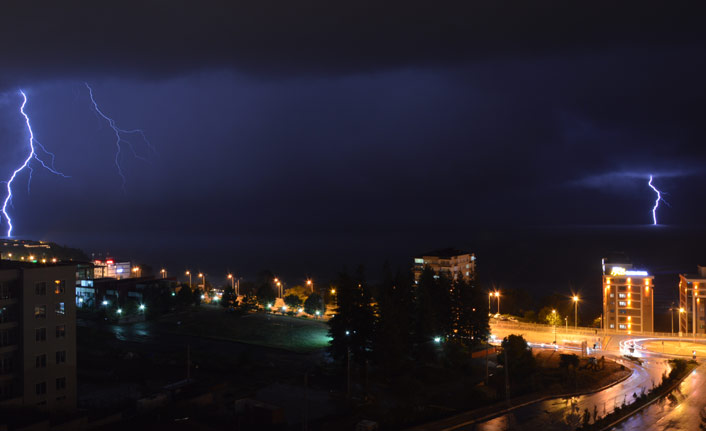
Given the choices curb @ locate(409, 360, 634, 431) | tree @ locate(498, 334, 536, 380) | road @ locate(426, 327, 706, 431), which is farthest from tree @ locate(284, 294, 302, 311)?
curb @ locate(409, 360, 634, 431)

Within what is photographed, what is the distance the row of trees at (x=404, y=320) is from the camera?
27906 mm

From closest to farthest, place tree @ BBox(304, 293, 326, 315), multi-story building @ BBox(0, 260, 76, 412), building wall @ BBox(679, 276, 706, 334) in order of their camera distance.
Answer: multi-story building @ BBox(0, 260, 76, 412), building wall @ BBox(679, 276, 706, 334), tree @ BBox(304, 293, 326, 315)

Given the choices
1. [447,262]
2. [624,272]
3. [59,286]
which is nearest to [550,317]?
[624,272]

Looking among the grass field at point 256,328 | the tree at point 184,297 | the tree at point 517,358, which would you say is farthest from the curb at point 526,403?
the tree at point 184,297

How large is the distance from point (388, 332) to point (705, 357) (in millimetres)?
21148

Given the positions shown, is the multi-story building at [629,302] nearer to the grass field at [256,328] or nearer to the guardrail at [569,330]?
the guardrail at [569,330]

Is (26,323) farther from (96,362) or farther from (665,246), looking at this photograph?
(665,246)

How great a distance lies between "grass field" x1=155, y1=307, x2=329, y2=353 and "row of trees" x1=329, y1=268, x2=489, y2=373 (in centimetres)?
723

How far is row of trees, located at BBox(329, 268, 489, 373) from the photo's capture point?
27.9 meters

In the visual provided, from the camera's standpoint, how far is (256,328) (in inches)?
1729

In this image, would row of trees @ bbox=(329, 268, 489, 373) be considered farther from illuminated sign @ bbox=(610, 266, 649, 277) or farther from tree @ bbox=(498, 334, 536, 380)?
illuminated sign @ bbox=(610, 266, 649, 277)

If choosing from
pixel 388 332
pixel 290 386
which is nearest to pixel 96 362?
pixel 290 386

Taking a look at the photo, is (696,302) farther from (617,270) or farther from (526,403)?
(526,403)

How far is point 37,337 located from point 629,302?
5077 centimetres
